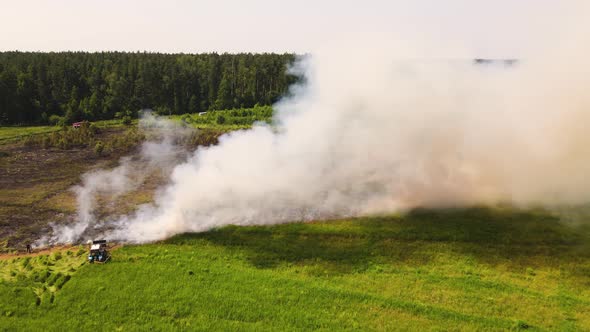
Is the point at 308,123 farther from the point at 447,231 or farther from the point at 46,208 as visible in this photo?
the point at 46,208

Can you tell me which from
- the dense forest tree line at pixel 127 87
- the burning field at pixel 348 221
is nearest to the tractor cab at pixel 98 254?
the burning field at pixel 348 221

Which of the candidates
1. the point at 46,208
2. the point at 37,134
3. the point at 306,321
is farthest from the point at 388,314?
the point at 37,134

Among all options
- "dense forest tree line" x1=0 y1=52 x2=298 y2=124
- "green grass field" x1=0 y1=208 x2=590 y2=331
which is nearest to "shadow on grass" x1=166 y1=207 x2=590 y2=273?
"green grass field" x1=0 y1=208 x2=590 y2=331

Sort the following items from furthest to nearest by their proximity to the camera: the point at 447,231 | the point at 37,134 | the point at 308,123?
the point at 37,134 < the point at 308,123 < the point at 447,231

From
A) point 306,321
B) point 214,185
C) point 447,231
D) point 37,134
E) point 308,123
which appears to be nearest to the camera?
point 306,321

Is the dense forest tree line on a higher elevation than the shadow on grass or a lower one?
higher

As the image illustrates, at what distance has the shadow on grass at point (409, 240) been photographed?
1199 inches

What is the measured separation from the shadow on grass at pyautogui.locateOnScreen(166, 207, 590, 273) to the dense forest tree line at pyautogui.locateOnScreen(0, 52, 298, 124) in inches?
2487

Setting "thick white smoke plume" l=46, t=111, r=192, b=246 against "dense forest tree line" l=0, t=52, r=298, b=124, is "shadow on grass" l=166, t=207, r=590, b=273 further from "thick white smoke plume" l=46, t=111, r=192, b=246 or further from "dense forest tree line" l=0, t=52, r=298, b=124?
"dense forest tree line" l=0, t=52, r=298, b=124

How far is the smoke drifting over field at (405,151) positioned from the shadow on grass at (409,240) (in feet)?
7.56

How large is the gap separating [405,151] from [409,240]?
10249 mm

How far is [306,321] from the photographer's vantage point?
23.4m

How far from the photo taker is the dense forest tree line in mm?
86188

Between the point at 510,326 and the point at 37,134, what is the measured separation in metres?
75.6
